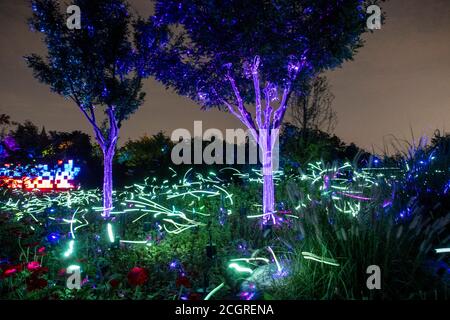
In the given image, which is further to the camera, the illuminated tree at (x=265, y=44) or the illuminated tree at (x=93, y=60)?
the illuminated tree at (x=93, y=60)

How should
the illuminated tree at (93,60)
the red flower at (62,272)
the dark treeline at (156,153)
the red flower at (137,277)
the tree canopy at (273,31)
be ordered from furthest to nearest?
the dark treeline at (156,153) → the illuminated tree at (93,60) → the tree canopy at (273,31) → the red flower at (62,272) → the red flower at (137,277)

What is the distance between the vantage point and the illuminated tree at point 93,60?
989 cm

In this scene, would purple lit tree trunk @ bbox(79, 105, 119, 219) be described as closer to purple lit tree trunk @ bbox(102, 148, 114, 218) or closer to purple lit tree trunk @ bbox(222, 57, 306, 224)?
purple lit tree trunk @ bbox(102, 148, 114, 218)

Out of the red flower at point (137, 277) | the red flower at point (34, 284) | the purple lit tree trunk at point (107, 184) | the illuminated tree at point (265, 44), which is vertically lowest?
the red flower at point (34, 284)

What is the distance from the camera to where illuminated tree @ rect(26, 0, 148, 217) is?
32.4 ft

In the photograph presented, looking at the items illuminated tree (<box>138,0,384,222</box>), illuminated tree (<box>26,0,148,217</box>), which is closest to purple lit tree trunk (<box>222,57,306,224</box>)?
illuminated tree (<box>138,0,384,222</box>)

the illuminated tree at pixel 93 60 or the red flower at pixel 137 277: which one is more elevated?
the illuminated tree at pixel 93 60

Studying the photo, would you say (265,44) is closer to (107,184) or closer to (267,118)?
(267,118)

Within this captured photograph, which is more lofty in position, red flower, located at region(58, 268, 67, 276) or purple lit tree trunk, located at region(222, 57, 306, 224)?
purple lit tree trunk, located at region(222, 57, 306, 224)

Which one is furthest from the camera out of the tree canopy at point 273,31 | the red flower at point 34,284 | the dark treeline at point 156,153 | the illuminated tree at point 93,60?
the dark treeline at point 156,153

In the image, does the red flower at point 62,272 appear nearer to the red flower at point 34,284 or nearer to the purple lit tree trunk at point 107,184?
the red flower at point 34,284

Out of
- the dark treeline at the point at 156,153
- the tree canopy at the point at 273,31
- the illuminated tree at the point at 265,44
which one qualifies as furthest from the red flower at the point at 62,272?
the dark treeline at the point at 156,153

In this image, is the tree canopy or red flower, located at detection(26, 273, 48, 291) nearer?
red flower, located at detection(26, 273, 48, 291)

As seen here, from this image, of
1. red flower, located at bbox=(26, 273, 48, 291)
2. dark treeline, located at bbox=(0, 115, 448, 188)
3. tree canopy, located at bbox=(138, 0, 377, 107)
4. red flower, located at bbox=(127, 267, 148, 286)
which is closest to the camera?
red flower, located at bbox=(127, 267, 148, 286)
